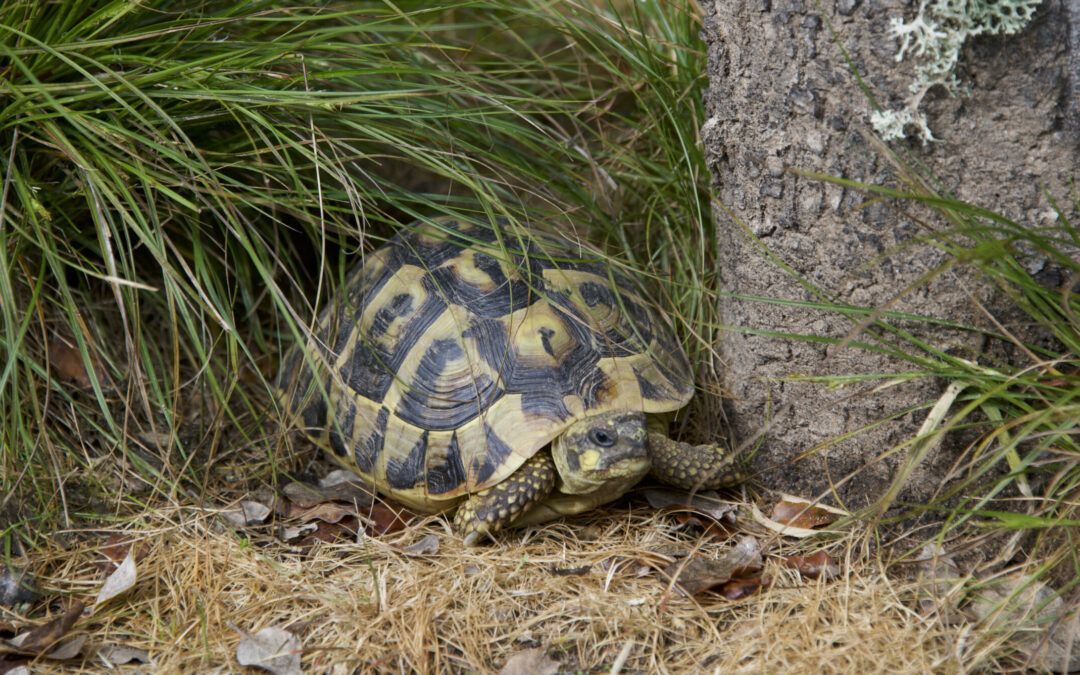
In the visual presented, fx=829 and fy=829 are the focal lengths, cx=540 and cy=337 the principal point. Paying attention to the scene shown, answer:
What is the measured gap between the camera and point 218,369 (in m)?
2.90

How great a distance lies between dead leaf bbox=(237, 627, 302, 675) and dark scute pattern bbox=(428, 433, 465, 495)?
0.56m

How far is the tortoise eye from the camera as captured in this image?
221 centimetres

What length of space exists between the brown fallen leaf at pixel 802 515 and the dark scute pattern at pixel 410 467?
100cm

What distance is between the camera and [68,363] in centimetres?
266

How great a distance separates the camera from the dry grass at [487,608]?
1.86m

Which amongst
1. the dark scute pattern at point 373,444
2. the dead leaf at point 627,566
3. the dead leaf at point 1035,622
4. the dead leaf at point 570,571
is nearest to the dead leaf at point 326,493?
the dark scute pattern at point 373,444

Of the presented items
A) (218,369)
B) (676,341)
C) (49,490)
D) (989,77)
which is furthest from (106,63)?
(989,77)

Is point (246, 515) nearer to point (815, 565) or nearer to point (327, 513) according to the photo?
point (327, 513)

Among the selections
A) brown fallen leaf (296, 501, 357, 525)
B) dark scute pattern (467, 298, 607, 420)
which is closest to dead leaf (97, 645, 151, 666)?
brown fallen leaf (296, 501, 357, 525)

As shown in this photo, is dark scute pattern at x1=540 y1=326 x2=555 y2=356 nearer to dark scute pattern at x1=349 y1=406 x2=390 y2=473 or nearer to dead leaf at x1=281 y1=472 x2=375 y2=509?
dark scute pattern at x1=349 y1=406 x2=390 y2=473

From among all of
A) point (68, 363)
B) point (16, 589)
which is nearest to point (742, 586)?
point (16, 589)

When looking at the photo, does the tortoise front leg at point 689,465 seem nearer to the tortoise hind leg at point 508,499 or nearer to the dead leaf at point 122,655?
the tortoise hind leg at point 508,499

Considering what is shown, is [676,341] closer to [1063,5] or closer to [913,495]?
[913,495]

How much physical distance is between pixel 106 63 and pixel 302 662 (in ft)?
5.73
